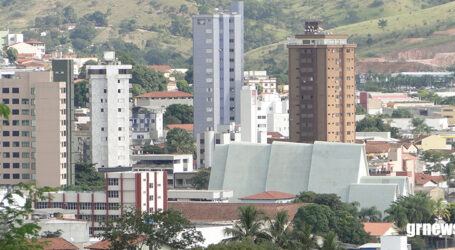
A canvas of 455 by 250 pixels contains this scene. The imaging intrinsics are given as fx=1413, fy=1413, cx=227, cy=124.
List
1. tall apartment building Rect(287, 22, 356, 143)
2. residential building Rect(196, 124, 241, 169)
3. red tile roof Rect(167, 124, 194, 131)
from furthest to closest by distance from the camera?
red tile roof Rect(167, 124, 194, 131) < tall apartment building Rect(287, 22, 356, 143) < residential building Rect(196, 124, 241, 169)

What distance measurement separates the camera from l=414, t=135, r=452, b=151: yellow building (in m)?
168

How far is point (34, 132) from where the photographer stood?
117625 mm

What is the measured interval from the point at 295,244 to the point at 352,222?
26908mm

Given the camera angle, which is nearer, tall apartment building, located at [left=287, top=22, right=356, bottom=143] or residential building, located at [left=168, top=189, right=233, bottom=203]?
residential building, located at [left=168, top=189, right=233, bottom=203]

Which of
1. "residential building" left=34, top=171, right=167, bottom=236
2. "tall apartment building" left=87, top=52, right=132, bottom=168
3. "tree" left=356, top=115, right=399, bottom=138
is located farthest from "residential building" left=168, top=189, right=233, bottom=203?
"tree" left=356, top=115, right=399, bottom=138

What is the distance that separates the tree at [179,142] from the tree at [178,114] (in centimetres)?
2477

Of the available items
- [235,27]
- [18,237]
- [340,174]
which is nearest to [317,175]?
[340,174]

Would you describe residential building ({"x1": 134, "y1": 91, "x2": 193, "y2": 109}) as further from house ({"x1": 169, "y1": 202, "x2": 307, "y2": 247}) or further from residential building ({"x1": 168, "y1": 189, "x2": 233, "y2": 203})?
house ({"x1": 169, "y1": 202, "x2": 307, "y2": 247})

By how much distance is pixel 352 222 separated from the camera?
3585 inches

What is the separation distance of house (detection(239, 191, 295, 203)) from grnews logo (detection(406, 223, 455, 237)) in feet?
42.6

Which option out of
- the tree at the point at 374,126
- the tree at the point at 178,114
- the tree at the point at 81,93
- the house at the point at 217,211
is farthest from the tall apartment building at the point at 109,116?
the tree at the point at 374,126

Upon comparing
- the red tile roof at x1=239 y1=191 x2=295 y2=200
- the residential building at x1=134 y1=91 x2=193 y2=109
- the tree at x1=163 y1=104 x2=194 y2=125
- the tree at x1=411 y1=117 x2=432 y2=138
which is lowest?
the red tile roof at x1=239 y1=191 x2=295 y2=200

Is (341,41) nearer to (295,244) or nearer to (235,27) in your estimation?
(235,27)

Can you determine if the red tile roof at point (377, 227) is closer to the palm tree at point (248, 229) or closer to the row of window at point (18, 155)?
the palm tree at point (248, 229)
